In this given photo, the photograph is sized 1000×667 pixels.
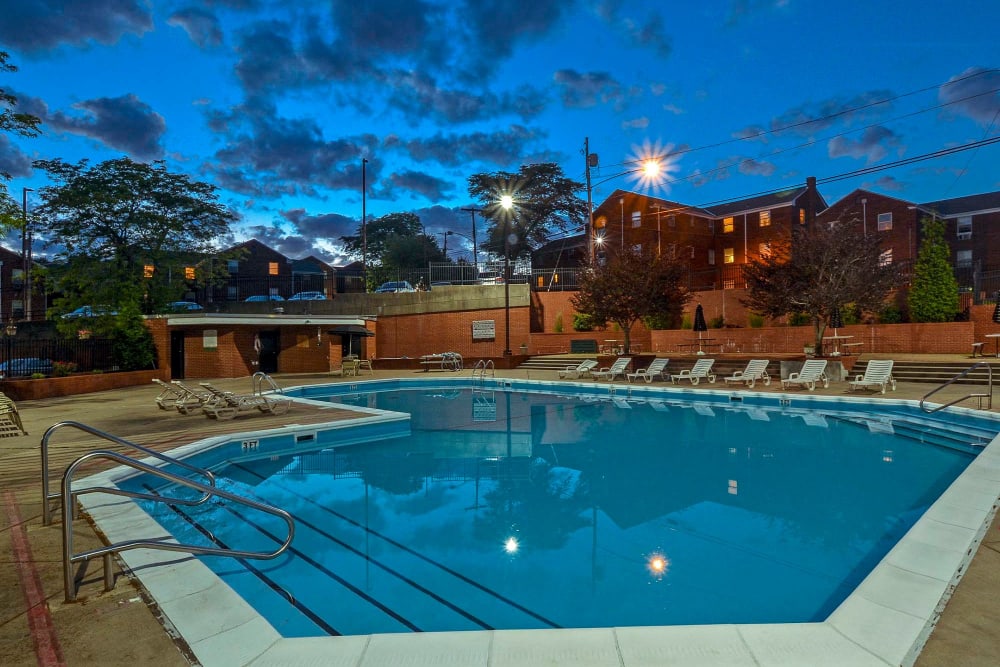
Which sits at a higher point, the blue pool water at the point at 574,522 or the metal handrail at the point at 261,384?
the metal handrail at the point at 261,384

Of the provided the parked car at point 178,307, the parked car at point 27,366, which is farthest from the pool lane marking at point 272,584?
the parked car at point 178,307

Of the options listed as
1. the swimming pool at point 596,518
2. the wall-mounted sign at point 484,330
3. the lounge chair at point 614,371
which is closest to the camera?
the swimming pool at point 596,518

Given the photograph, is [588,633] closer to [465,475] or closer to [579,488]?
[579,488]

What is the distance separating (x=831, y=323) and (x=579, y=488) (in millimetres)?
22925

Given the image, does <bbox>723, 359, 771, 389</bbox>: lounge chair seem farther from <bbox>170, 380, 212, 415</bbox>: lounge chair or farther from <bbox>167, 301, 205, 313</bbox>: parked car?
<bbox>167, 301, 205, 313</bbox>: parked car

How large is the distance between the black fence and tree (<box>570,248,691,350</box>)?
19.3 m

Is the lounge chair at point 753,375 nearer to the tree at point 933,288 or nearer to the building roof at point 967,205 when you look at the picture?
the tree at point 933,288

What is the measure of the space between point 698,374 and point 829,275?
5.19 meters

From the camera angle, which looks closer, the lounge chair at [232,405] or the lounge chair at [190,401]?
the lounge chair at [232,405]

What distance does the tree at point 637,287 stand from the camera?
2117 centimetres

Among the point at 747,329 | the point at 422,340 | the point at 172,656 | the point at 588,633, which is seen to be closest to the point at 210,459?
the point at 172,656

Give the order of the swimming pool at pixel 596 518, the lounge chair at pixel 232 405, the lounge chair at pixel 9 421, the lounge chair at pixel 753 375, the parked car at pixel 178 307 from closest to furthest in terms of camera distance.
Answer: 1. the swimming pool at pixel 596 518
2. the lounge chair at pixel 9 421
3. the lounge chair at pixel 232 405
4. the lounge chair at pixel 753 375
5. the parked car at pixel 178 307

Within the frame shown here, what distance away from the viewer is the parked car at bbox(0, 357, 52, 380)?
59.5ft

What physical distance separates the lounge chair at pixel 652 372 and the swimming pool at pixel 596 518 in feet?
25.1
